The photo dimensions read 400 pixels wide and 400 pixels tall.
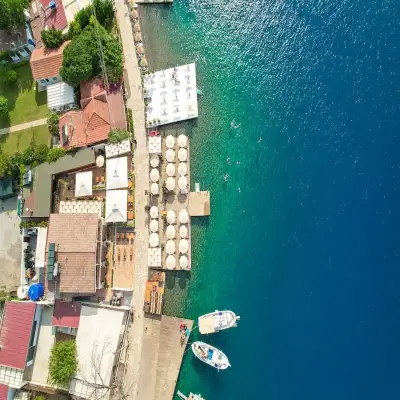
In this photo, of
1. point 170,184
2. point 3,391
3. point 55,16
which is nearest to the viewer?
point 3,391

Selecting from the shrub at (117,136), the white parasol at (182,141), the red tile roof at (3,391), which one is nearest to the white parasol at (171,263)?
the white parasol at (182,141)

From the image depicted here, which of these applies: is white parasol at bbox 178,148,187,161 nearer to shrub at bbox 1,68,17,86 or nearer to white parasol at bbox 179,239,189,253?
white parasol at bbox 179,239,189,253

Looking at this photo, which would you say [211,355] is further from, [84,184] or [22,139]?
[22,139]

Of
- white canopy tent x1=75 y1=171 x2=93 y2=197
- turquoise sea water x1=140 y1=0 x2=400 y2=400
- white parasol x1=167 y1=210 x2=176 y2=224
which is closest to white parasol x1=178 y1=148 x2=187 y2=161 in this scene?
turquoise sea water x1=140 y1=0 x2=400 y2=400

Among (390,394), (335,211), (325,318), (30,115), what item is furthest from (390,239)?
(30,115)

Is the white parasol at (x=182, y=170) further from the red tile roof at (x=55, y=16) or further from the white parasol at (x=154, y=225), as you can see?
the red tile roof at (x=55, y=16)

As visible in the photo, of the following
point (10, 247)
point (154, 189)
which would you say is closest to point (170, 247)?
point (154, 189)
